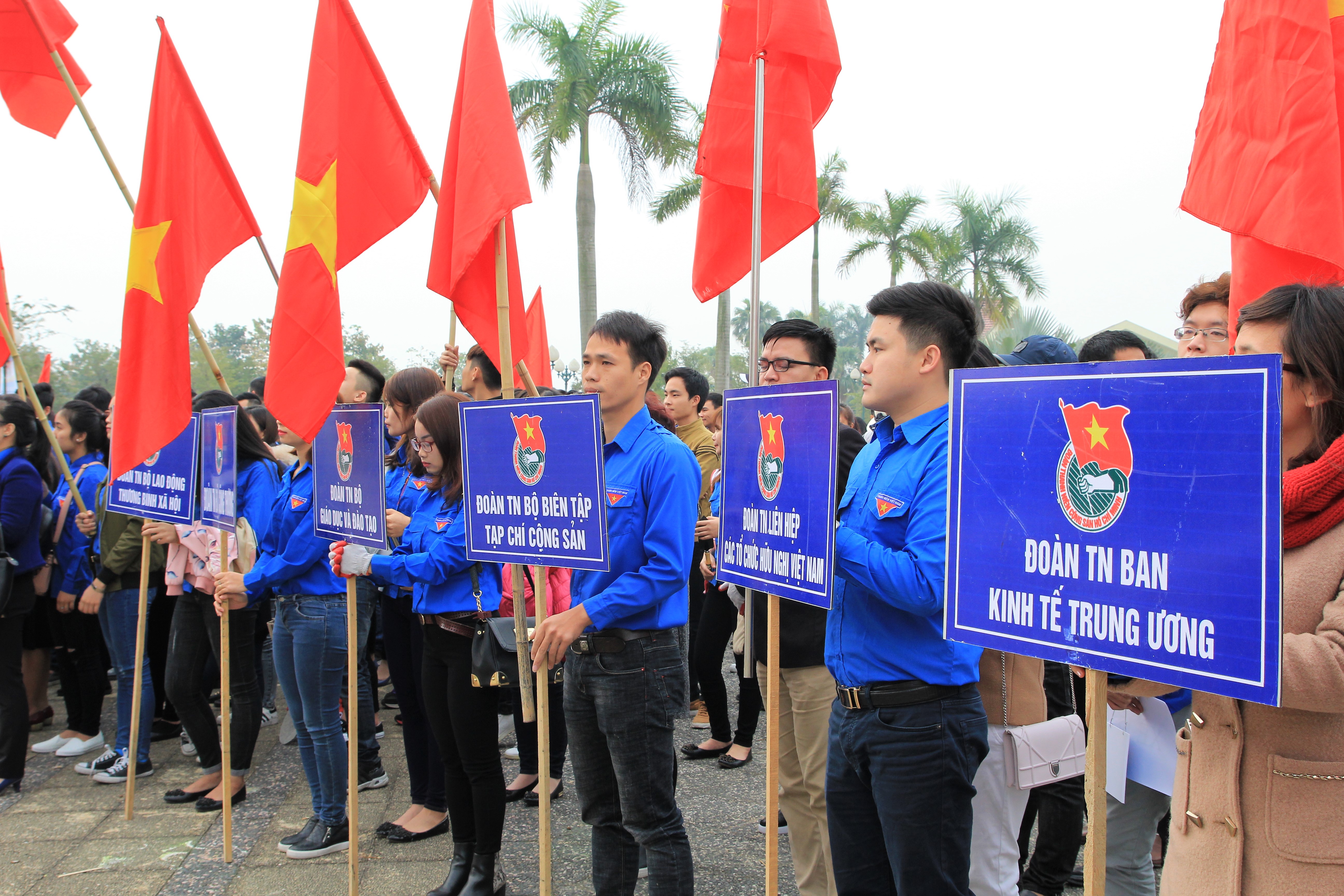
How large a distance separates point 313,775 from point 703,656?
210 cm

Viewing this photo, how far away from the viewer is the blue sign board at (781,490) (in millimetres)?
2209

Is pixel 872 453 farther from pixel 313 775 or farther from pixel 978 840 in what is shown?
pixel 313 775

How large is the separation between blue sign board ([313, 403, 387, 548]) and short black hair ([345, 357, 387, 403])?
2.77 feet

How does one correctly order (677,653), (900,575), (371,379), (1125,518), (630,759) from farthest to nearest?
1. (371,379)
2. (677,653)
3. (630,759)
4. (900,575)
5. (1125,518)

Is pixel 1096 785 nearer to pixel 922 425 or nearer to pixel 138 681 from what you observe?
pixel 922 425

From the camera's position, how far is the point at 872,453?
2.57 m

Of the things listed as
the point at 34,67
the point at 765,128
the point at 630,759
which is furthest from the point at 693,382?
the point at 34,67

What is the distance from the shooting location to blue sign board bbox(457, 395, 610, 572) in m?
2.80

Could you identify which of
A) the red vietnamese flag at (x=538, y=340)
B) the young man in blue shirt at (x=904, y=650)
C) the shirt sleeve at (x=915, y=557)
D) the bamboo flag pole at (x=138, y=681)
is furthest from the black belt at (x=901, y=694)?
the red vietnamese flag at (x=538, y=340)

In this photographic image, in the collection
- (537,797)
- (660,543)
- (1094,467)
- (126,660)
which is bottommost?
(537,797)

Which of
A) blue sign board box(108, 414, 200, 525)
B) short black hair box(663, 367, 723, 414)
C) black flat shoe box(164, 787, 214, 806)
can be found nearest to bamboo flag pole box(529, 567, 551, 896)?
blue sign board box(108, 414, 200, 525)

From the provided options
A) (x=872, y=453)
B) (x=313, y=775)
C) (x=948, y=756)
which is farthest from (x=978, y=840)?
(x=313, y=775)

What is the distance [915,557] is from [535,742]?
3246 mm

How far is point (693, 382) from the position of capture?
236 inches
